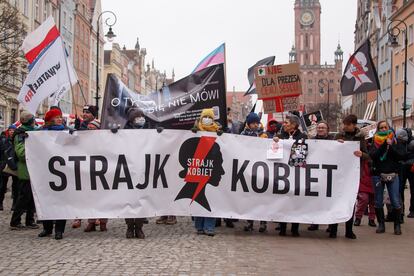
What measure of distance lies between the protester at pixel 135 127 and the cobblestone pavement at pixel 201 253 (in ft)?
0.56

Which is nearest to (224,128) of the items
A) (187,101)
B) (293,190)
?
(187,101)

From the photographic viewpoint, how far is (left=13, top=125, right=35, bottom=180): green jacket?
9398 millimetres

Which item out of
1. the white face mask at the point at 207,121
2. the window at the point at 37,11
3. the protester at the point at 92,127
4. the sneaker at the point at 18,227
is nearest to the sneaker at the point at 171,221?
the protester at the point at 92,127

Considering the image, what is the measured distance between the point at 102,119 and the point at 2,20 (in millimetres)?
14269

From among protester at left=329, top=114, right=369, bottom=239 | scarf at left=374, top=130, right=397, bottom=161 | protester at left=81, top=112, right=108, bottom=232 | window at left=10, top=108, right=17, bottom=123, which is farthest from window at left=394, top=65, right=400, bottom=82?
protester at left=81, top=112, right=108, bottom=232

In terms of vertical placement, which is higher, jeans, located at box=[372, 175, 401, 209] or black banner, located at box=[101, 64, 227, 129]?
black banner, located at box=[101, 64, 227, 129]

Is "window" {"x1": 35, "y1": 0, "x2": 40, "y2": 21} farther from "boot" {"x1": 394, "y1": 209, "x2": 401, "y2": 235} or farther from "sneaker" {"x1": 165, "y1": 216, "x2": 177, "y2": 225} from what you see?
"boot" {"x1": 394, "y1": 209, "x2": 401, "y2": 235}

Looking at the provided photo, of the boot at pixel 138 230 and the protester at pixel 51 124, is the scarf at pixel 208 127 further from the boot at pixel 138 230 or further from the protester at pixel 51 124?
the protester at pixel 51 124

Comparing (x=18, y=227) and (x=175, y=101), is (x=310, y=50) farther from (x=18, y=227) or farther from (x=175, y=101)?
(x=18, y=227)

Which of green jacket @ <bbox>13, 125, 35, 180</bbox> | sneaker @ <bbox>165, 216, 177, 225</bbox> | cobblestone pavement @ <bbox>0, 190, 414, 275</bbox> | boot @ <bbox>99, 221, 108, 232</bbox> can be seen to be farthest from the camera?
sneaker @ <bbox>165, 216, 177, 225</bbox>

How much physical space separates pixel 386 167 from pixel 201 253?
3.90m

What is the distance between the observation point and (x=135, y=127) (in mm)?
9430

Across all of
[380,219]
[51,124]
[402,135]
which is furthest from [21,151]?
[402,135]

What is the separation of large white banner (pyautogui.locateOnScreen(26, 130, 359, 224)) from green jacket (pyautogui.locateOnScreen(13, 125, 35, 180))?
37cm
